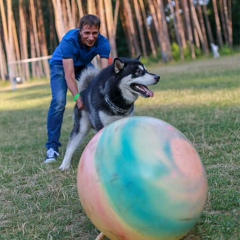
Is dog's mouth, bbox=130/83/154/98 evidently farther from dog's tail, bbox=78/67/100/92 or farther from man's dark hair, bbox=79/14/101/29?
man's dark hair, bbox=79/14/101/29

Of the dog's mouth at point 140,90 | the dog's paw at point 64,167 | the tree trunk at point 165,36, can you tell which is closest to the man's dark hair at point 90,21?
the dog's mouth at point 140,90

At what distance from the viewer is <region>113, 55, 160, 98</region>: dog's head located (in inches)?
172

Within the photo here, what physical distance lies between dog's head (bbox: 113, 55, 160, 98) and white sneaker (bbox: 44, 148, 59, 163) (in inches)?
57.5

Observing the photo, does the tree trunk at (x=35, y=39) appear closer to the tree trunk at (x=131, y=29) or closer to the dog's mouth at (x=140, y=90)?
the tree trunk at (x=131, y=29)

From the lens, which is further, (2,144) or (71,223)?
(2,144)

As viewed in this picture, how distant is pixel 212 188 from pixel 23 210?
1607 mm

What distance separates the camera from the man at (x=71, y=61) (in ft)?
15.9

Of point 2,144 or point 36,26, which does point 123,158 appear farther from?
point 36,26

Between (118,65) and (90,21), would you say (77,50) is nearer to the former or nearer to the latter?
(90,21)

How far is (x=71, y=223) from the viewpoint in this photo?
3094mm

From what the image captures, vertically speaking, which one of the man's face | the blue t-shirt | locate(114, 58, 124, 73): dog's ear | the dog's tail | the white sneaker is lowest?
the white sneaker

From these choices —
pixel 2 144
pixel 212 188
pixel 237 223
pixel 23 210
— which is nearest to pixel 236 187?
pixel 212 188

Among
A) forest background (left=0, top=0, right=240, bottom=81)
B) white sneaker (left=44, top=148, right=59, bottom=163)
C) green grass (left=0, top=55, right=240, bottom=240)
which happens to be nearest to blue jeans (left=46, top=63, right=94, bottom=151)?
white sneaker (left=44, top=148, right=59, bottom=163)

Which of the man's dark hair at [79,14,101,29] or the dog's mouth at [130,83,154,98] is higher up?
the man's dark hair at [79,14,101,29]
